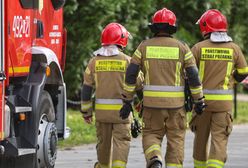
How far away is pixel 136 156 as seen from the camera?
47.0 feet

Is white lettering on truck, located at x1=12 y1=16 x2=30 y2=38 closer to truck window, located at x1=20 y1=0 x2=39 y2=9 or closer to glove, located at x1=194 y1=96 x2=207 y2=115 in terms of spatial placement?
truck window, located at x1=20 y1=0 x2=39 y2=9

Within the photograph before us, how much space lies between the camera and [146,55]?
34.1ft

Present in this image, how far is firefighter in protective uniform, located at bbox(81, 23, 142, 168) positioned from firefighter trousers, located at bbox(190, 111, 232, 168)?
897mm

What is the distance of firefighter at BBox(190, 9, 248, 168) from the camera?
36.4ft

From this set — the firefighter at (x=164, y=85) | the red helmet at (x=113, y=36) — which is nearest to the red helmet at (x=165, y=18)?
the firefighter at (x=164, y=85)

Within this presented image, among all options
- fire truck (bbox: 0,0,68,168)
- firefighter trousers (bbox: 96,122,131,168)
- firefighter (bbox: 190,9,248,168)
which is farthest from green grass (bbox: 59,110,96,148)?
firefighter (bbox: 190,9,248,168)

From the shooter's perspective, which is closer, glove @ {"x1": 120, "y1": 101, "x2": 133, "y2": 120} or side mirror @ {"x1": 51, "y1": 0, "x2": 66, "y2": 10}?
glove @ {"x1": 120, "y1": 101, "x2": 133, "y2": 120}

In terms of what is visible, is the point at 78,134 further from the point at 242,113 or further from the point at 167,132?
the point at 167,132

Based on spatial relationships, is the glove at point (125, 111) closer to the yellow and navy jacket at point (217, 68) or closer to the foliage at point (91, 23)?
the yellow and navy jacket at point (217, 68)

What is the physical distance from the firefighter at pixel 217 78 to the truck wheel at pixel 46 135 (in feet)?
5.20

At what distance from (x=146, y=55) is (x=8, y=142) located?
64.6 inches

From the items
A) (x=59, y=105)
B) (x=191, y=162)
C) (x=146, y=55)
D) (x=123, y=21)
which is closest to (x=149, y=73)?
(x=146, y=55)

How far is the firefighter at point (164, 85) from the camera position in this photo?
10344mm

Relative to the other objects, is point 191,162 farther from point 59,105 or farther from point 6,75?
point 6,75
